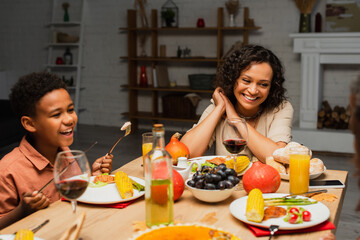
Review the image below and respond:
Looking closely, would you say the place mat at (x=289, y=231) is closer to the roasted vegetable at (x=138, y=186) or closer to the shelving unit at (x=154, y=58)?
the roasted vegetable at (x=138, y=186)

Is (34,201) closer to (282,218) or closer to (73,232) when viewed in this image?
(73,232)

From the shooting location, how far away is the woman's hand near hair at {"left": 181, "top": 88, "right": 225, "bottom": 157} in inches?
83.9

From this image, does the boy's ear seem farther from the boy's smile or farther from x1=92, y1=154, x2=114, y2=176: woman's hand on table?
x1=92, y1=154, x2=114, y2=176: woman's hand on table

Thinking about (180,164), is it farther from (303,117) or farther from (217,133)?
(303,117)

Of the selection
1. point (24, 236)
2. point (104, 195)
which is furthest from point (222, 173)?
point (24, 236)

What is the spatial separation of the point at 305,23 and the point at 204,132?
3.43 meters

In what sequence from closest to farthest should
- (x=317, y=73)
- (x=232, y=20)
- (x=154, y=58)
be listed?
(x=317, y=73) → (x=232, y=20) → (x=154, y=58)

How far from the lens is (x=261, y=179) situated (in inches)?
55.5

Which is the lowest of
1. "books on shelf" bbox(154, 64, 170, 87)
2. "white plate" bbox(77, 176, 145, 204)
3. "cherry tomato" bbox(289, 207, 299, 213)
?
"white plate" bbox(77, 176, 145, 204)

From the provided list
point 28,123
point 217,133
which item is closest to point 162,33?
point 217,133

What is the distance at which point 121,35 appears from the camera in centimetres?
635

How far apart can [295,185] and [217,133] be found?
864mm

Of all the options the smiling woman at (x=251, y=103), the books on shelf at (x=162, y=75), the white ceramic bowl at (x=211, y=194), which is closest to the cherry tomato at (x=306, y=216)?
the white ceramic bowl at (x=211, y=194)

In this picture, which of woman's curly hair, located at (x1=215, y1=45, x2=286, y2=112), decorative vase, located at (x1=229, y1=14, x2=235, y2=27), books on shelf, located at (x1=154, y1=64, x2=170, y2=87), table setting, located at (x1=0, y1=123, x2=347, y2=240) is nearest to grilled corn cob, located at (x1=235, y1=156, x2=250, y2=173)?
table setting, located at (x1=0, y1=123, x2=347, y2=240)
